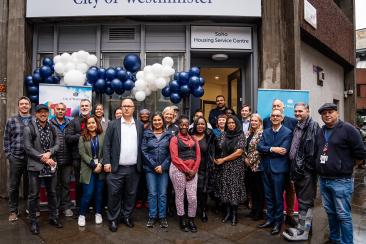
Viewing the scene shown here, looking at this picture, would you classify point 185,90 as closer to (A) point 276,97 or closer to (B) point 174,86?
(B) point 174,86

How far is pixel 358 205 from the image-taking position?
6027mm

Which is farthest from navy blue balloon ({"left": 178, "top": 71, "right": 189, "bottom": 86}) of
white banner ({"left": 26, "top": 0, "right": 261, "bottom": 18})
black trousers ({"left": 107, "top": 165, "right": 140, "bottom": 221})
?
black trousers ({"left": 107, "top": 165, "right": 140, "bottom": 221})

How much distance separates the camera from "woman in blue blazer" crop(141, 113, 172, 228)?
4597 millimetres

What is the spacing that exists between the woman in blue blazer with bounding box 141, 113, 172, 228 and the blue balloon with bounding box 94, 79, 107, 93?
2.05m

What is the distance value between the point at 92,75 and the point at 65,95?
0.70 meters

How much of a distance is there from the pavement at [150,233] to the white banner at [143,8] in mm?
4517

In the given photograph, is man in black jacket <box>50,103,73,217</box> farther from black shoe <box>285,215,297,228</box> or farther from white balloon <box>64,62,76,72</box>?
black shoe <box>285,215,297,228</box>

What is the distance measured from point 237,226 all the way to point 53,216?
2.97 meters

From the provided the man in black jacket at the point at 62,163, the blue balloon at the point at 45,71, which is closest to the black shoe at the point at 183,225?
the man in black jacket at the point at 62,163

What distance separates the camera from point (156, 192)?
4672 millimetres

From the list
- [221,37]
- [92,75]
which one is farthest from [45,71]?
[221,37]

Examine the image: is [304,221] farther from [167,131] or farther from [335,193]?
[167,131]

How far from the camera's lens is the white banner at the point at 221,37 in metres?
7.09

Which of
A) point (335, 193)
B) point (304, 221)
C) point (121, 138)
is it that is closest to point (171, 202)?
point (121, 138)
